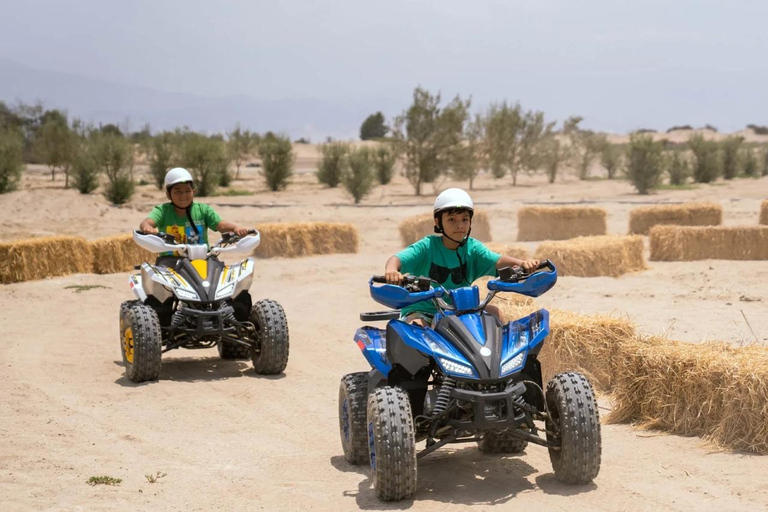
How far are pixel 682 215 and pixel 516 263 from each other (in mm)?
13623

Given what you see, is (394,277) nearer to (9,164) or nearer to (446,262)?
(446,262)

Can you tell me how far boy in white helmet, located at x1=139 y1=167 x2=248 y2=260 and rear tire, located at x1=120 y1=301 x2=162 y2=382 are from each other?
3.29ft

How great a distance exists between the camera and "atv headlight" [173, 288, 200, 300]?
8.48 m

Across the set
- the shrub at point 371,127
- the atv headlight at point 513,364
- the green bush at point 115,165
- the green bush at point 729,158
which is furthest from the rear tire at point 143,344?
the shrub at point 371,127

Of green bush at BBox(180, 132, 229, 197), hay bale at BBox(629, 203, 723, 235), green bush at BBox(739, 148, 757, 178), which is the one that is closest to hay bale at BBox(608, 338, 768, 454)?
hay bale at BBox(629, 203, 723, 235)

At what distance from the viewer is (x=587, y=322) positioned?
7.75 metres

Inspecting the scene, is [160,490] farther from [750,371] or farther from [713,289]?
[713,289]

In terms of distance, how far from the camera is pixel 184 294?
8.51 meters

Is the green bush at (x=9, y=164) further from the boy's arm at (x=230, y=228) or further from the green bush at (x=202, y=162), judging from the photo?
the boy's arm at (x=230, y=228)

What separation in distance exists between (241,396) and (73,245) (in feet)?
27.1

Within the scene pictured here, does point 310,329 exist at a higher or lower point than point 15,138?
lower

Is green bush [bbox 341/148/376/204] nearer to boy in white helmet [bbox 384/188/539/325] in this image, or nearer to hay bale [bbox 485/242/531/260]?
hay bale [bbox 485/242/531/260]

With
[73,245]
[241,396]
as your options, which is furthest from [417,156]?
[241,396]

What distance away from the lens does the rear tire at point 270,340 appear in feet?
28.1
